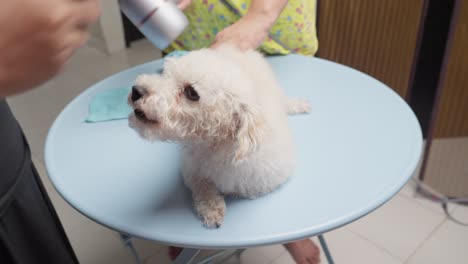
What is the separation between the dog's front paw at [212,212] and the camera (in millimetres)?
649

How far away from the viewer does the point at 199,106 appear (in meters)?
0.62

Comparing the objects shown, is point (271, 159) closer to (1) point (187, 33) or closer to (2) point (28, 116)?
(1) point (187, 33)

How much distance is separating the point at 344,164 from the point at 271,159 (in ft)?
0.53

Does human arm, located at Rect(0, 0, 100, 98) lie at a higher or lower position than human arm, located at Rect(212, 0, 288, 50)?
higher

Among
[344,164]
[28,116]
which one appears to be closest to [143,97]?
[344,164]

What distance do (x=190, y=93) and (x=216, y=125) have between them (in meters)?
0.06

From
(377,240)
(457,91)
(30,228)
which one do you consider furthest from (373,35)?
(30,228)

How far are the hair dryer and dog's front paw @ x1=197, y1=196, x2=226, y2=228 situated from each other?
0.32m

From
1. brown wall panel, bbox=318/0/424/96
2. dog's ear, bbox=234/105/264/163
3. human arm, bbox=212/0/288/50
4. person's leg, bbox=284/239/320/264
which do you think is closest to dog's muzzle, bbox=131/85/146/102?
dog's ear, bbox=234/105/264/163

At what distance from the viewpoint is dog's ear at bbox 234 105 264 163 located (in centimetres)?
61

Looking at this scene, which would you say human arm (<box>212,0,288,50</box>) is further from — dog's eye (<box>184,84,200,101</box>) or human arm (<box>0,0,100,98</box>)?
human arm (<box>0,0,100,98</box>)

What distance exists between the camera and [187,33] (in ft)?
3.84

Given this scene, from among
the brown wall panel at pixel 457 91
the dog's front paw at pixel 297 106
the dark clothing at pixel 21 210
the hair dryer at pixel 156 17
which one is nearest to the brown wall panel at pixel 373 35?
the brown wall panel at pixel 457 91

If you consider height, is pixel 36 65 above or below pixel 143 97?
above
